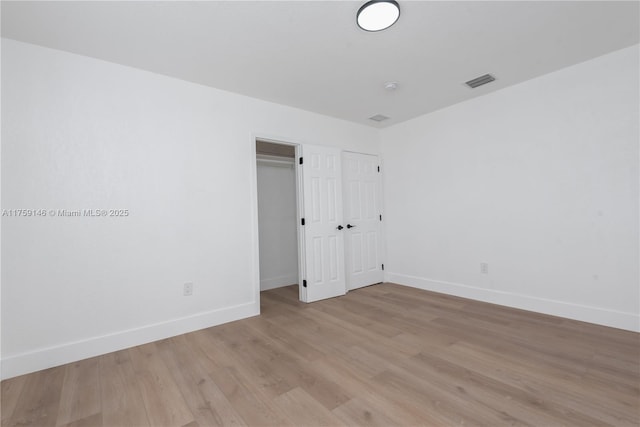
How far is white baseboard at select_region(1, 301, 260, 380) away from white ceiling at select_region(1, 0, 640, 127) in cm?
256

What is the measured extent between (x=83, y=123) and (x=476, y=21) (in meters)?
3.47

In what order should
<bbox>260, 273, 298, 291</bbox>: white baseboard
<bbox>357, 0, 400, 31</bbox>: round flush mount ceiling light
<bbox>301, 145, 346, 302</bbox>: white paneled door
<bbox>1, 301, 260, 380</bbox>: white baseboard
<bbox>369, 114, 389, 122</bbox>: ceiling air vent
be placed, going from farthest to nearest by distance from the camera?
<bbox>260, 273, 298, 291</bbox>: white baseboard < <bbox>369, 114, 389, 122</bbox>: ceiling air vent < <bbox>301, 145, 346, 302</bbox>: white paneled door < <bbox>1, 301, 260, 380</bbox>: white baseboard < <bbox>357, 0, 400, 31</bbox>: round flush mount ceiling light

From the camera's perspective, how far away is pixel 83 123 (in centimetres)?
249

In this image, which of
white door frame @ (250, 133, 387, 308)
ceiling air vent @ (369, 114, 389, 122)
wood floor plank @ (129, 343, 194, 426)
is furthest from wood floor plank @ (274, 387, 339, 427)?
ceiling air vent @ (369, 114, 389, 122)

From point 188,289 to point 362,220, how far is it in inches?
108

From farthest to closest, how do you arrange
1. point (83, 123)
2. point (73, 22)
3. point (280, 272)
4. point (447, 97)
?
point (280, 272) < point (447, 97) < point (83, 123) < point (73, 22)

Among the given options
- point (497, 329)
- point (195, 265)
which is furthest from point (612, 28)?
point (195, 265)

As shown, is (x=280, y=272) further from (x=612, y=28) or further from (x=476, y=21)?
(x=612, y=28)

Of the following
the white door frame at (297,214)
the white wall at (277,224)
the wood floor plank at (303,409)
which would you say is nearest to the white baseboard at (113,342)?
the white door frame at (297,214)

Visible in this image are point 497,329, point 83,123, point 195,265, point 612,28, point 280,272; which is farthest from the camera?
point 280,272

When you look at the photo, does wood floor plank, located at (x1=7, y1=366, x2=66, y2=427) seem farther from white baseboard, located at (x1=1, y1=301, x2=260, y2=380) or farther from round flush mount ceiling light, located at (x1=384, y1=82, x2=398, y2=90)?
round flush mount ceiling light, located at (x1=384, y1=82, x2=398, y2=90)

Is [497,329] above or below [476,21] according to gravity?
below

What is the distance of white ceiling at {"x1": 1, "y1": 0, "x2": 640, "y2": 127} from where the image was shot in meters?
2.03

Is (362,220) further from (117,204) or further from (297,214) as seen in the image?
(117,204)
